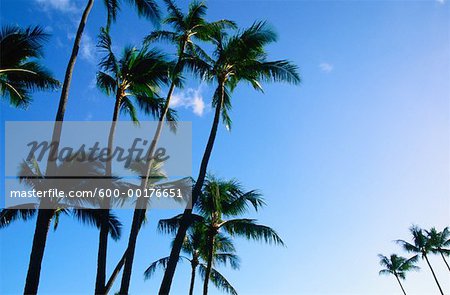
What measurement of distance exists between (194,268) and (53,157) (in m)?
11.7

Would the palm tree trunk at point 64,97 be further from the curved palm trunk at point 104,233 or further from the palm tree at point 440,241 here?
the palm tree at point 440,241

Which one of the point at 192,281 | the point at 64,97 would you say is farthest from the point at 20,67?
the point at 192,281

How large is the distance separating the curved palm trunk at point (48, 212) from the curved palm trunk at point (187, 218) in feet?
10.6

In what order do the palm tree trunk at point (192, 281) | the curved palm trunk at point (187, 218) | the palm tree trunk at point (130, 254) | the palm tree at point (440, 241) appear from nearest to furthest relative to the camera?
the curved palm trunk at point (187, 218), the palm tree trunk at point (130, 254), the palm tree trunk at point (192, 281), the palm tree at point (440, 241)

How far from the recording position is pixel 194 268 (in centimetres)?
1916

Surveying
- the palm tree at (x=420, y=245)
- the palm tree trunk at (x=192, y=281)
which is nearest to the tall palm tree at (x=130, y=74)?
the palm tree trunk at (x=192, y=281)

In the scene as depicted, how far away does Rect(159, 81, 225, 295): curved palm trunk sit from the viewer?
31.4 ft

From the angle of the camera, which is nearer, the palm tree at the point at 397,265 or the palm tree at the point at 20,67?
the palm tree at the point at 20,67

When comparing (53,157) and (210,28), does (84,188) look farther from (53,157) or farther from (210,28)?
(210,28)

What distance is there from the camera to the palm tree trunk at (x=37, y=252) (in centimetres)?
836

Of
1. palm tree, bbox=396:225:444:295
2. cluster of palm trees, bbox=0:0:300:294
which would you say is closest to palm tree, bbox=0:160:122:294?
cluster of palm trees, bbox=0:0:300:294

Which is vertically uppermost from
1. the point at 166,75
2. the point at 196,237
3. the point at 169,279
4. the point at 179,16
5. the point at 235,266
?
the point at 179,16

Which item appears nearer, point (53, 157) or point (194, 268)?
point (53, 157)

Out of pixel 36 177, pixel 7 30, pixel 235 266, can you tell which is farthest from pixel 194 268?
pixel 7 30
